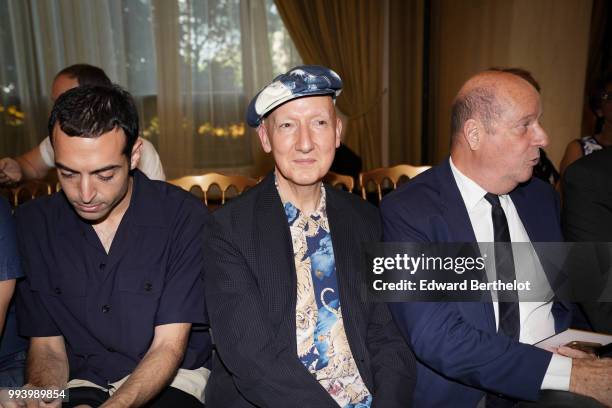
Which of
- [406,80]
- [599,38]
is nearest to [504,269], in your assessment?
[406,80]

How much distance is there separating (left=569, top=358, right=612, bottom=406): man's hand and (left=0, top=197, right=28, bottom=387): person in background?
1632mm

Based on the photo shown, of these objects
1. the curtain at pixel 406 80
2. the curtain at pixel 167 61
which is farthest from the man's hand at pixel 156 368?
the curtain at pixel 406 80

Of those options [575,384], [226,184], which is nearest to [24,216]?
[226,184]

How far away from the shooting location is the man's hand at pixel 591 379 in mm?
1404

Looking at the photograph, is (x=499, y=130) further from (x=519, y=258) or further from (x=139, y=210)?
(x=139, y=210)

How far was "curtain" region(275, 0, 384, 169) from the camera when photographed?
5.94m

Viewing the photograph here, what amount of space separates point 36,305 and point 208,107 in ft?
14.9

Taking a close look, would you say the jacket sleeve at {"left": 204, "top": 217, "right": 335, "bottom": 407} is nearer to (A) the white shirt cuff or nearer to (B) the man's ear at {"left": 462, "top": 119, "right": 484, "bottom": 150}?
(A) the white shirt cuff

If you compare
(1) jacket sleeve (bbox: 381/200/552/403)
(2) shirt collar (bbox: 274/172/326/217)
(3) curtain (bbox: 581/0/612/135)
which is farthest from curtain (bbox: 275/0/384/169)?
(1) jacket sleeve (bbox: 381/200/552/403)

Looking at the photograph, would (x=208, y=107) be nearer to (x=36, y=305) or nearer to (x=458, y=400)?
(x=36, y=305)

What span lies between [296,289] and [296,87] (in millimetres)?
583

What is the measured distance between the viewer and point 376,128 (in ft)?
21.2

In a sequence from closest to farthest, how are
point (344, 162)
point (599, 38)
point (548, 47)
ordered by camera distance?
1. point (548, 47)
2. point (344, 162)
3. point (599, 38)

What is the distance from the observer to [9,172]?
116 inches
